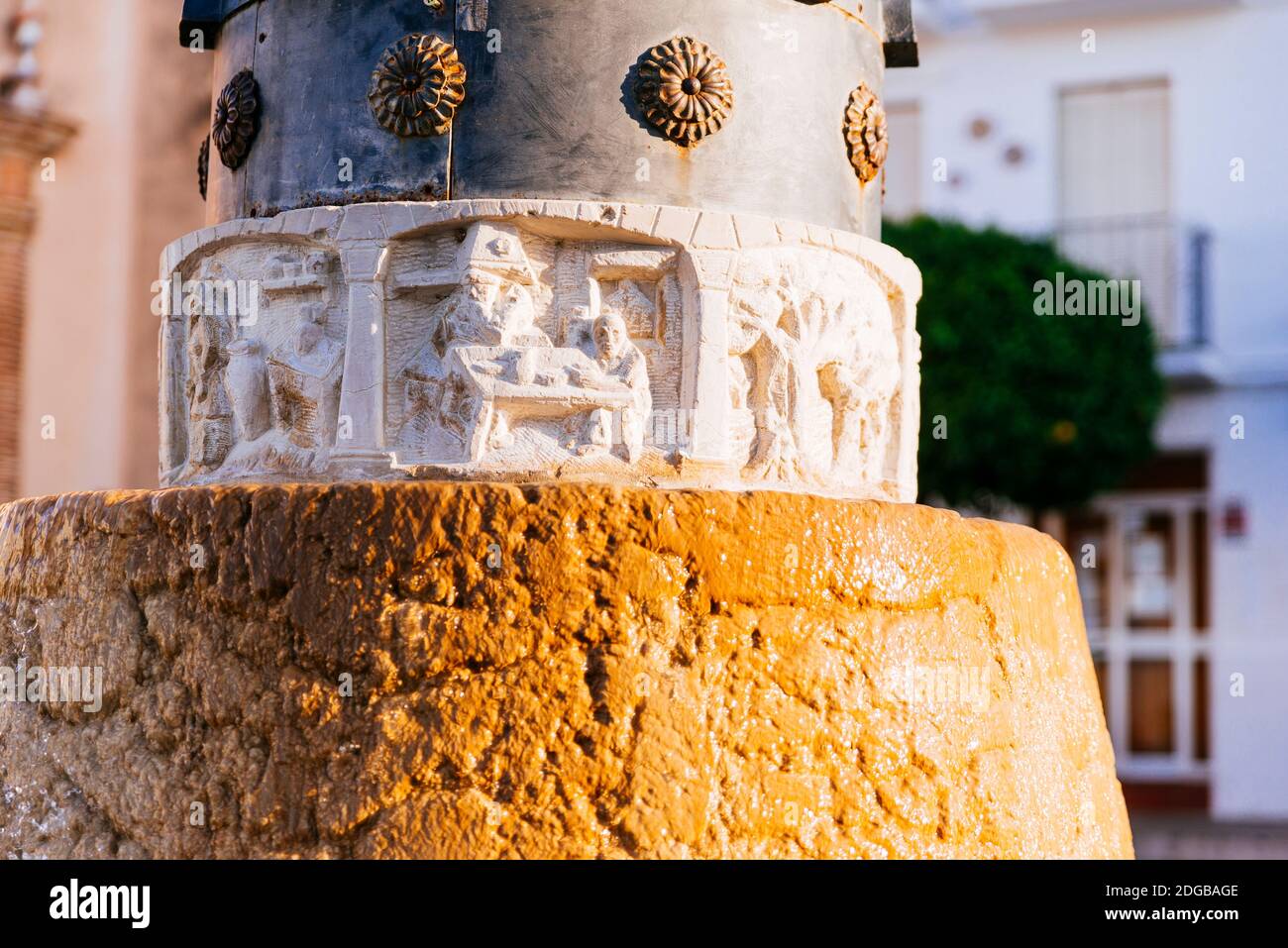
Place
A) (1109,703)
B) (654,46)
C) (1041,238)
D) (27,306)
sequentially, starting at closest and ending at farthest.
Result: (654,46)
(27,306)
(1041,238)
(1109,703)

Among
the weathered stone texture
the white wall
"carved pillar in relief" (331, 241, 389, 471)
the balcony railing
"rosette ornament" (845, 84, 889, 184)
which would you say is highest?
the white wall

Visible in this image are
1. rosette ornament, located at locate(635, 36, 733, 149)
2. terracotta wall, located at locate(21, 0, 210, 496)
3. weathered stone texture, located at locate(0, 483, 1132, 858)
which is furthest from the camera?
terracotta wall, located at locate(21, 0, 210, 496)

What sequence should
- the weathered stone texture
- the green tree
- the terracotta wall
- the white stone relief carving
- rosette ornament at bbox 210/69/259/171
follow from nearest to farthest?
the weathered stone texture
the white stone relief carving
rosette ornament at bbox 210/69/259/171
the terracotta wall
the green tree

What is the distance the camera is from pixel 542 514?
9.37ft

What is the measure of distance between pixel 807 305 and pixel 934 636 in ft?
2.27

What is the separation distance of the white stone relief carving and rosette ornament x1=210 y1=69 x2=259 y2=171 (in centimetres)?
22

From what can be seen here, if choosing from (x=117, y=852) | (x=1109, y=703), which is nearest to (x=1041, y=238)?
(x=1109, y=703)

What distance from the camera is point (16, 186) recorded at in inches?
422

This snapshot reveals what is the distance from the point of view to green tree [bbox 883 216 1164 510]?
1130cm

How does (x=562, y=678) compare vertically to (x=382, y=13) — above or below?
below

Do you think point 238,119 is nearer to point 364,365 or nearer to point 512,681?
point 364,365

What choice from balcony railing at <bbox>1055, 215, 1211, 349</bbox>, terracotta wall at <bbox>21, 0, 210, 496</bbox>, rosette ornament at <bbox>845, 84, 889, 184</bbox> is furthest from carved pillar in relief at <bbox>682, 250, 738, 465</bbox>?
balcony railing at <bbox>1055, 215, 1211, 349</bbox>

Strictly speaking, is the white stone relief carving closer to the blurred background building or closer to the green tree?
the green tree
